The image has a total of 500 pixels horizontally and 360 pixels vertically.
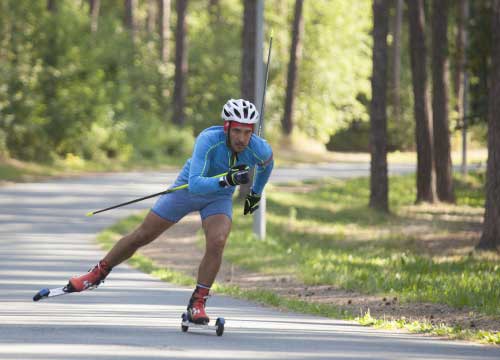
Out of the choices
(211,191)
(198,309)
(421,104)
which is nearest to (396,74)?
(421,104)

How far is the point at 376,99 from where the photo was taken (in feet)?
101

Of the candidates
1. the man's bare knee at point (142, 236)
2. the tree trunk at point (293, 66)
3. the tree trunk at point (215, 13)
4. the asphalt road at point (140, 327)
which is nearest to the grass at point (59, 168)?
the tree trunk at point (293, 66)

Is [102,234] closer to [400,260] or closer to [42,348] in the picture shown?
[400,260]

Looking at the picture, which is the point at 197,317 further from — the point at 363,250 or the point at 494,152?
the point at 363,250

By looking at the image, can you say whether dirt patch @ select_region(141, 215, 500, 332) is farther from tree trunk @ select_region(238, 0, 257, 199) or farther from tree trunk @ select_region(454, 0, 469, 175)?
tree trunk @ select_region(454, 0, 469, 175)

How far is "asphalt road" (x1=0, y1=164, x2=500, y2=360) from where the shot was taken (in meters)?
9.47

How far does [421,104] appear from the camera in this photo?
34062 mm

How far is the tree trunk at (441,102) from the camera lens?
112 feet

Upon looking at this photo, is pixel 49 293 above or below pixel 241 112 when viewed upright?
below

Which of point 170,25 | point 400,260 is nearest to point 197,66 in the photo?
point 170,25

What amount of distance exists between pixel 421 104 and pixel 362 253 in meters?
12.1

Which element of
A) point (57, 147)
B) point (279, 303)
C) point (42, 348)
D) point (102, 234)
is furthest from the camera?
point (57, 147)

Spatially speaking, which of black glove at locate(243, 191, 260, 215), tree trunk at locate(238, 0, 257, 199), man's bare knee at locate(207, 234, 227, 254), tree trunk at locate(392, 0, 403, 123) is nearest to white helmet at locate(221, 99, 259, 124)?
black glove at locate(243, 191, 260, 215)

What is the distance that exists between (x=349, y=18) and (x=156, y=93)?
11.3 metres
